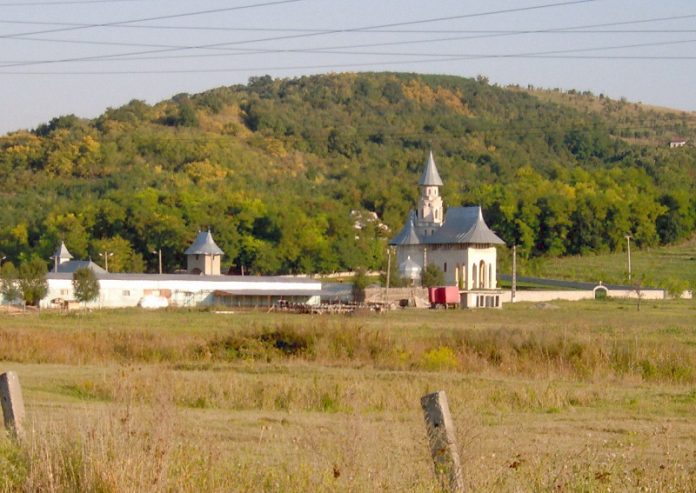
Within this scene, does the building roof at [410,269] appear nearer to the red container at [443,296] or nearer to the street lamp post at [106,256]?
the red container at [443,296]

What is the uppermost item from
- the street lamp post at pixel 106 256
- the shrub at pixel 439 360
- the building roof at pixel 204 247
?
the building roof at pixel 204 247

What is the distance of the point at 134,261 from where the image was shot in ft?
283

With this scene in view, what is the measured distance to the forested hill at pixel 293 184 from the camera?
89812mm

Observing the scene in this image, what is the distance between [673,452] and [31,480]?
20.8ft

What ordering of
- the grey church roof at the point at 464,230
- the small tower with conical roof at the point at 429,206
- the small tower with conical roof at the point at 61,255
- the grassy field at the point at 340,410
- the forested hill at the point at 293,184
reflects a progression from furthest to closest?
the forested hill at the point at 293,184 < the small tower with conical roof at the point at 429,206 < the grey church roof at the point at 464,230 < the small tower with conical roof at the point at 61,255 < the grassy field at the point at 340,410

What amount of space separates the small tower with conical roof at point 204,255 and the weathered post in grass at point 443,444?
73.2m

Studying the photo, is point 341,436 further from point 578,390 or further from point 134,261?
point 134,261

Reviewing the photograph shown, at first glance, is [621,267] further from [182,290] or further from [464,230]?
[182,290]

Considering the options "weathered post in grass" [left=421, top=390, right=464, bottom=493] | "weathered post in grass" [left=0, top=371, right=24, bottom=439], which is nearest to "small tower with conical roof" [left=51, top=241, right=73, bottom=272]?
"weathered post in grass" [left=0, top=371, right=24, bottom=439]

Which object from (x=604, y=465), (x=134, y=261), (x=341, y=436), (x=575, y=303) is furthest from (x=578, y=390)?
(x=134, y=261)

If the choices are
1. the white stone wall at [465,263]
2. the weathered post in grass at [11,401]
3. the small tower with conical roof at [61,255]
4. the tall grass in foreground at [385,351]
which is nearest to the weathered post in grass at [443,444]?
the weathered post in grass at [11,401]

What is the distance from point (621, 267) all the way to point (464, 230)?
16.0 meters

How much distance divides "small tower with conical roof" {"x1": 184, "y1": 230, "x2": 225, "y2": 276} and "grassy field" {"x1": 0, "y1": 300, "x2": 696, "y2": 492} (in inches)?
1643

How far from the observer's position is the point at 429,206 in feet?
293
